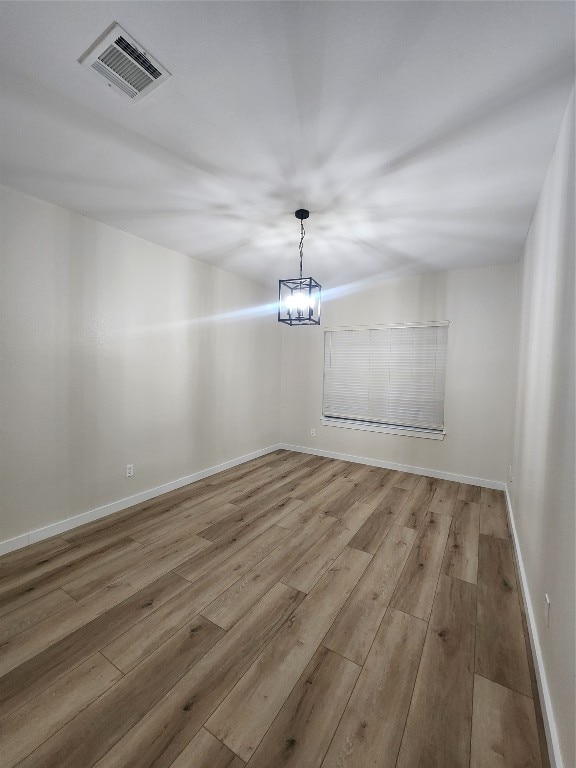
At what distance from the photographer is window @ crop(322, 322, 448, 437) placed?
4219 millimetres

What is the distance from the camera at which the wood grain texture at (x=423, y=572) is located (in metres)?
1.94

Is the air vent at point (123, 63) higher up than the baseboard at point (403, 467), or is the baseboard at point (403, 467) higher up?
the air vent at point (123, 63)

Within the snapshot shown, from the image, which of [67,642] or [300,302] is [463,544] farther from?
[67,642]

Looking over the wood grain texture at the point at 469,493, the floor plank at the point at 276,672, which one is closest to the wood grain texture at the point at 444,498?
the wood grain texture at the point at 469,493

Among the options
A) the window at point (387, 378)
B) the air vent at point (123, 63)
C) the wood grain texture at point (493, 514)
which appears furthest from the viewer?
the window at point (387, 378)

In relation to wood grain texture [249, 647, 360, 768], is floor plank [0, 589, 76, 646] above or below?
below

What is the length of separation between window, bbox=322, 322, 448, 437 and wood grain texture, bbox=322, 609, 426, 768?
115 inches

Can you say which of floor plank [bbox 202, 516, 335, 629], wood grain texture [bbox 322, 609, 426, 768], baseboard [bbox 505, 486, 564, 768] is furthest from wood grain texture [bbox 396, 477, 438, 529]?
wood grain texture [bbox 322, 609, 426, 768]

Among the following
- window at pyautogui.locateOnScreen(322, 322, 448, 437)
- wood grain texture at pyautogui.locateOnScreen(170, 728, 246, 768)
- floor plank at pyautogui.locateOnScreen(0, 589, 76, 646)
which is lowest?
floor plank at pyautogui.locateOnScreen(0, 589, 76, 646)

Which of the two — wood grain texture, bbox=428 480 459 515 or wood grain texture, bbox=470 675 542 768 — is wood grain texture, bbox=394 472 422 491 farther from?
wood grain texture, bbox=470 675 542 768

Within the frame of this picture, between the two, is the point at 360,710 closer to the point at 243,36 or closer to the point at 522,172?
the point at 243,36

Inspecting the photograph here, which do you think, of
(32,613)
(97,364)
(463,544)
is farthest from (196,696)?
(97,364)

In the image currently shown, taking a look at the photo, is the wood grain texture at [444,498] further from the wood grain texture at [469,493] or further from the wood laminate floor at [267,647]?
the wood laminate floor at [267,647]

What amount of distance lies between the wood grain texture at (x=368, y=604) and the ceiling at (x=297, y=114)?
108 inches
